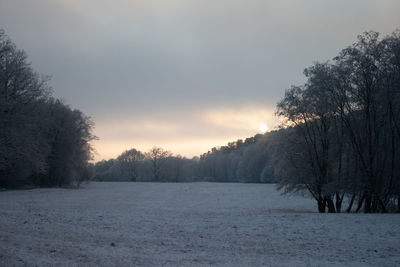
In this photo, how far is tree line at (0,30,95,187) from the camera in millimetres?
22297

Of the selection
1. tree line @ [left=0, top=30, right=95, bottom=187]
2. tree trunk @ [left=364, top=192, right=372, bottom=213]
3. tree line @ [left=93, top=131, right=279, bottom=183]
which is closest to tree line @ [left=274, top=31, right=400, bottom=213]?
tree trunk @ [left=364, top=192, right=372, bottom=213]

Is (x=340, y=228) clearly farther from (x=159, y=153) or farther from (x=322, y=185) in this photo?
(x=159, y=153)

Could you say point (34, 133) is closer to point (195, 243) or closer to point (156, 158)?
point (195, 243)

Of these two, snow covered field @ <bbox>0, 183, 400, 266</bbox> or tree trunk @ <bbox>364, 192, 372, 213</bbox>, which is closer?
snow covered field @ <bbox>0, 183, 400, 266</bbox>

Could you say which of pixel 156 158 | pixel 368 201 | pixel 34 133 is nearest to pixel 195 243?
pixel 368 201

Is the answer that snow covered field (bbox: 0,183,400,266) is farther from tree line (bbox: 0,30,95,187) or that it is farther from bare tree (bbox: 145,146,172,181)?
bare tree (bbox: 145,146,172,181)

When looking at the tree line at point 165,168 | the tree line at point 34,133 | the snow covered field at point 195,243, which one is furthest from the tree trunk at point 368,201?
the tree line at point 165,168

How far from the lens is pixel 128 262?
30.3 ft

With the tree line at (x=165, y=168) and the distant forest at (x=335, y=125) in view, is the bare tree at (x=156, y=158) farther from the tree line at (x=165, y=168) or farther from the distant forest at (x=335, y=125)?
the distant forest at (x=335, y=125)

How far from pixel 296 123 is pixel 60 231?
65.3 feet

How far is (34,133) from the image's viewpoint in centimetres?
3247

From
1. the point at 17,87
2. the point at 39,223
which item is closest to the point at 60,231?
the point at 39,223

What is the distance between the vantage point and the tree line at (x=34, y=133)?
22.3 metres

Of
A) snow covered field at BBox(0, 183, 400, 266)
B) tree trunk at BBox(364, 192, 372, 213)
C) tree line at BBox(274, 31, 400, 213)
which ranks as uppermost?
tree line at BBox(274, 31, 400, 213)
